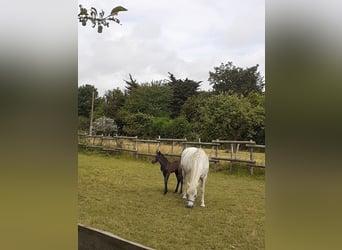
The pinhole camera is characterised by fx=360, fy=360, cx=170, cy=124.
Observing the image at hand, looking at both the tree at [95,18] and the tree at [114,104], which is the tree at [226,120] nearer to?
the tree at [114,104]

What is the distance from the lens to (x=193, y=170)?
22.3 ft

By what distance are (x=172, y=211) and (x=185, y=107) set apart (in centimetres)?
886

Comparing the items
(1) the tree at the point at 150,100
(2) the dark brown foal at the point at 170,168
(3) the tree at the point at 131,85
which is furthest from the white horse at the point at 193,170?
(3) the tree at the point at 131,85

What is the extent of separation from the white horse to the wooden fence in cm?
116

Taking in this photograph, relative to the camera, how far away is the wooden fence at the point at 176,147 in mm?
9445

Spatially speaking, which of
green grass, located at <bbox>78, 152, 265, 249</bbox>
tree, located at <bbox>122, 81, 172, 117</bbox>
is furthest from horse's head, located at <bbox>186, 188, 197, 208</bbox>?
tree, located at <bbox>122, 81, 172, 117</bbox>

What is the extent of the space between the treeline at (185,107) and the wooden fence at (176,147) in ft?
2.00

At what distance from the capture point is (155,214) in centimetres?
583

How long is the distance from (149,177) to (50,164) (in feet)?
29.5

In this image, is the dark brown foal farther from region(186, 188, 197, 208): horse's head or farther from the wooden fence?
the wooden fence

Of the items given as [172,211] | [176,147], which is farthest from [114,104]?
[172,211]

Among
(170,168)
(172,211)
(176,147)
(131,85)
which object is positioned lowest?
(172,211)

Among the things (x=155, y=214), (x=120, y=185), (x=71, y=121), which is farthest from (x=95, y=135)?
(x=71, y=121)

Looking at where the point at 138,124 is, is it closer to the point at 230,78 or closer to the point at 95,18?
the point at 230,78
